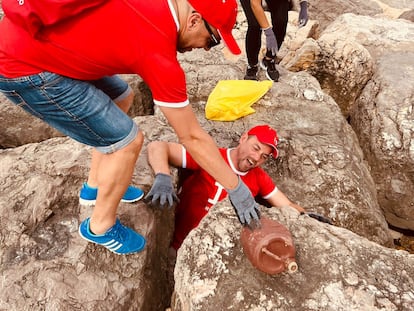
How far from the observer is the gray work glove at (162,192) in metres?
3.08

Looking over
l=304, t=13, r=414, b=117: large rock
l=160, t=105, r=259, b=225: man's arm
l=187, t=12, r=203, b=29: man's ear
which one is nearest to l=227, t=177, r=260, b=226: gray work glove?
l=160, t=105, r=259, b=225: man's arm

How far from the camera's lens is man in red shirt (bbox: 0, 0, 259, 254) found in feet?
6.43

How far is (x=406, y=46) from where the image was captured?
626cm

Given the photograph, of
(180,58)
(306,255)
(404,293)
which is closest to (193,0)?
(306,255)

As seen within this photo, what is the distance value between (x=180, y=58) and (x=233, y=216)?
115 inches

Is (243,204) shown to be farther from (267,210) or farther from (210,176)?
(210,176)

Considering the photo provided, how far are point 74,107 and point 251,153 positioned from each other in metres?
1.45

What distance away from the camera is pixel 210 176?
3.46 m

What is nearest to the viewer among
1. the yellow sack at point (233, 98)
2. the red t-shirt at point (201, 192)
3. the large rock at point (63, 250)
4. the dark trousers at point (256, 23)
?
the large rock at point (63, 250)

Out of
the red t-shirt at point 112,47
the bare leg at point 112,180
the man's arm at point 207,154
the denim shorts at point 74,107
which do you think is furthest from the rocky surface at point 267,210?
the red t-shirt at point 112,47

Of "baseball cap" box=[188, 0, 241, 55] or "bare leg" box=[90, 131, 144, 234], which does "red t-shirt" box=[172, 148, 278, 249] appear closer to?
"bare leg" box=[90, 131, 144, 234]

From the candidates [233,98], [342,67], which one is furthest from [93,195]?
[342,67]

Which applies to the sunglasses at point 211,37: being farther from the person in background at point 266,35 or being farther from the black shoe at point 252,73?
the black shoe at point 252,73

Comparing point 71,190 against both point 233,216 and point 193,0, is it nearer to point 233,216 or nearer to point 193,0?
point 233,216
